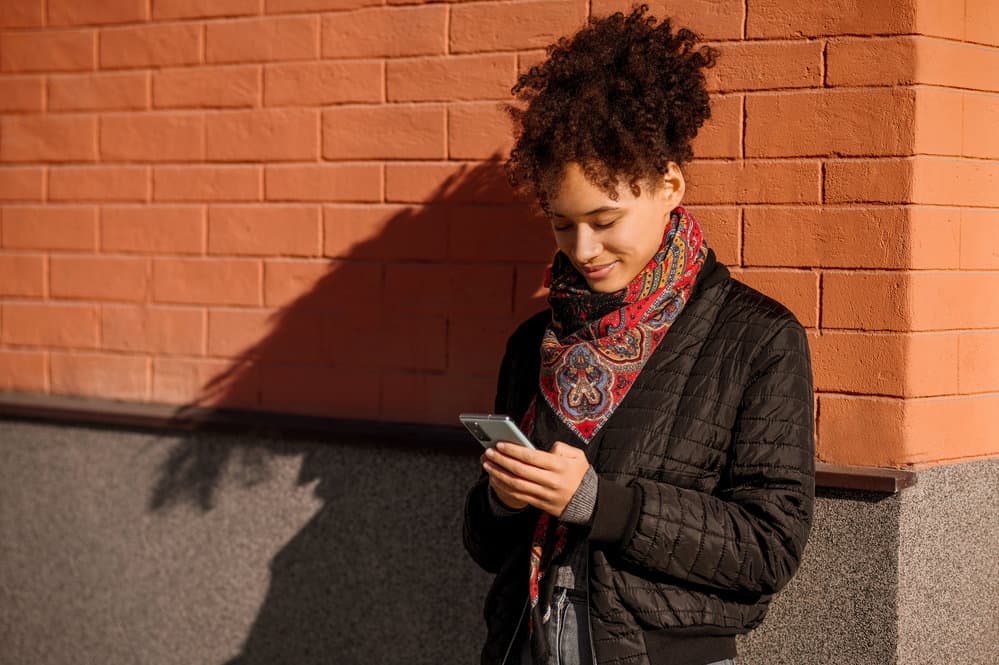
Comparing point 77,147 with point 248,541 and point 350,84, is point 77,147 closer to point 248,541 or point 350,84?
point 350,84

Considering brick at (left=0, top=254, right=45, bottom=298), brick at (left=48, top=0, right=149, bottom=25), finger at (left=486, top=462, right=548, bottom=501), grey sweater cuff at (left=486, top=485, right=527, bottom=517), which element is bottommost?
grey sweater cuff at (left=486, top=485, right=527, bottom=517)

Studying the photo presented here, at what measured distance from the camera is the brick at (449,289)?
3824mm

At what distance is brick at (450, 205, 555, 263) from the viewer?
375 cm

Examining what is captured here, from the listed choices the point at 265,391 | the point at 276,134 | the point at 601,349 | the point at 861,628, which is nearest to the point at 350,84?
the point at 276,134

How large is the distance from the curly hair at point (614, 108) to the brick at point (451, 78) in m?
0.87

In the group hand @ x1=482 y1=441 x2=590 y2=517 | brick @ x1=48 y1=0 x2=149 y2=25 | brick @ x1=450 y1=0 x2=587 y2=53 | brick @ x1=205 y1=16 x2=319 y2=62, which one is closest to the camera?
hand @ x1=482 y1=441 x2=590 y2=517

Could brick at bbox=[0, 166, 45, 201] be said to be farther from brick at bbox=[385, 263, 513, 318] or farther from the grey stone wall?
brick at bbox=[385, 263, 513, 318]

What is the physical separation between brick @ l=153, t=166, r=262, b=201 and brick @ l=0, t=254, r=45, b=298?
2.10 feet

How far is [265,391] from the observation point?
167 inches

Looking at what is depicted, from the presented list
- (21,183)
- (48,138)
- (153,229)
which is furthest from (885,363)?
(21,183)

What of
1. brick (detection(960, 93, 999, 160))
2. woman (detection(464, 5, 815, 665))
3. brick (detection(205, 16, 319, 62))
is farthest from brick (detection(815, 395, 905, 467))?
brick (detection(205, 16, 319, 62))

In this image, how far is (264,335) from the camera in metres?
4.23

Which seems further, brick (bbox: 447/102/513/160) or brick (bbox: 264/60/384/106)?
brick (bbox: 264/60/384/106)

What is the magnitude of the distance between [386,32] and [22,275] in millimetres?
1861
